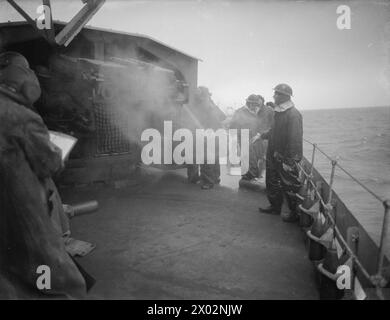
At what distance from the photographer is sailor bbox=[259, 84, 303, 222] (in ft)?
19.2

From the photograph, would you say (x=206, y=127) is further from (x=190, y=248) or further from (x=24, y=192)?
(x=24, y=192)

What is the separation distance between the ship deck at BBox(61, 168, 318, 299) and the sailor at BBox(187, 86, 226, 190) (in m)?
0.79

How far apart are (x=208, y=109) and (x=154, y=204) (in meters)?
3.27

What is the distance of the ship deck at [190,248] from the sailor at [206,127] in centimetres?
79

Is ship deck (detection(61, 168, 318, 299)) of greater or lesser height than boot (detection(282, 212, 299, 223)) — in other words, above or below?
below

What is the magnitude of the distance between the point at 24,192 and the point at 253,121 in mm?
7316

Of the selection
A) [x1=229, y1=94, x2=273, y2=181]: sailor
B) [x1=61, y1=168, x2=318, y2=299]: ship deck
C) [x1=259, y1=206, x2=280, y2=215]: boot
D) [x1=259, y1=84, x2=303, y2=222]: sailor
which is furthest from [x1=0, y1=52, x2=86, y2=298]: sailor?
[x1=229, y1=94, x2=273, y2=181]: sailor

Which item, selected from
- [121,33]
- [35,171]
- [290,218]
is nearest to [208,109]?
[121,33]

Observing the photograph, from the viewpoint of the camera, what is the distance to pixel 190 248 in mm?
5023

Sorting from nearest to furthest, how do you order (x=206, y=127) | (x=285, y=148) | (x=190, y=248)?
(x=190, y=248), (x=285, y=148), (x=206, y=127)

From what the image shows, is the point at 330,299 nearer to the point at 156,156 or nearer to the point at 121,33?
the point at 156,156

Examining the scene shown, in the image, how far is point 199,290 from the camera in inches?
153

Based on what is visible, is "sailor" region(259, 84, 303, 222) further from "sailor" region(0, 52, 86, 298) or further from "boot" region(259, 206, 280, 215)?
"sailor" region(0, 52, 86, 298)

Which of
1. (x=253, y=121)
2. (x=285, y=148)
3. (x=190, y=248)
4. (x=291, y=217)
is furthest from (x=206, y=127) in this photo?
(x=190, y=248)
